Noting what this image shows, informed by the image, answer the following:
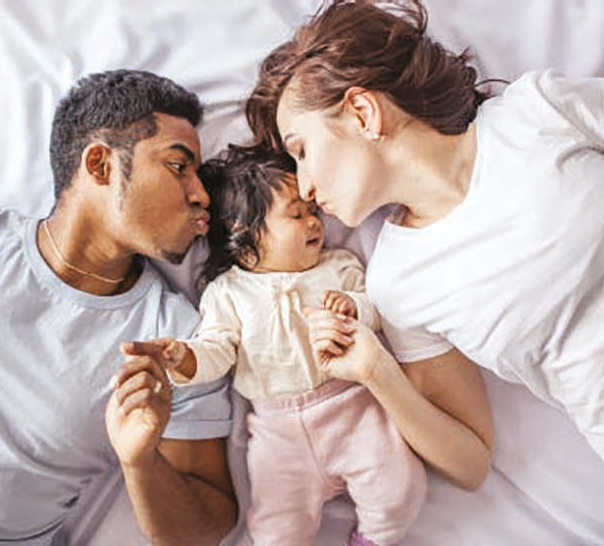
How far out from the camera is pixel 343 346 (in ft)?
3.41

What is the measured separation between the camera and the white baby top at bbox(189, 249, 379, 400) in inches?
42.1

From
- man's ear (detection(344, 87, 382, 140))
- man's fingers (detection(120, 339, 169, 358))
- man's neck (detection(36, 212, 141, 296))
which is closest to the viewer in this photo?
man's fingers (detection(120, 339, 169, 358))

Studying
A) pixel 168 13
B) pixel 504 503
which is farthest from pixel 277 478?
pixel 168 13

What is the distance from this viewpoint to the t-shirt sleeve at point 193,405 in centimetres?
108

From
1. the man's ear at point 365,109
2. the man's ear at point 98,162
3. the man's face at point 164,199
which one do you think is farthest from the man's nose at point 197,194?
the man's ear at point 365,109

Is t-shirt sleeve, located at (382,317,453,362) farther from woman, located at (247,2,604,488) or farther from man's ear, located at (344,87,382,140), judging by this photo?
man's ear, located at (344,87,382,140)

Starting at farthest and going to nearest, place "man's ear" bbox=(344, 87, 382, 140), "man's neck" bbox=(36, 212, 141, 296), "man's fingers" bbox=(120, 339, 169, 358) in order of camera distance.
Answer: "man's neck" bbox=(36, 212, 141, 296) → "man's ear" bbox=(344, 87, 382, 140) → "man's fingers" bbox=(120, 339, 169, 358)

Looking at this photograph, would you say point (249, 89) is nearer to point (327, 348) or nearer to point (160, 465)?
point (327, 348)

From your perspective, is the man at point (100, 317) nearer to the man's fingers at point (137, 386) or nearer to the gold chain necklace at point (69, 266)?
the gold chain necklace at point (69, 266)

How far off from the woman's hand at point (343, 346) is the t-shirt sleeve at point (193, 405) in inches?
5.7

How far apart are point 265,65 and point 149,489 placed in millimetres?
541

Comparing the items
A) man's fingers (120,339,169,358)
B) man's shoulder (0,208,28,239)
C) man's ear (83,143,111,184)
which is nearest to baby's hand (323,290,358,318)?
man's fingers (120,339,169,358)

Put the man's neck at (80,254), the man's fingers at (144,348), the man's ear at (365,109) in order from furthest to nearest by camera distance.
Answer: the man's neck at (80,254) → the man's ear at (365,109) → the man's fingers at (144,348)

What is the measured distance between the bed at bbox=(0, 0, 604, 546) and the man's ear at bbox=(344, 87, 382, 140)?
177 millimetres
